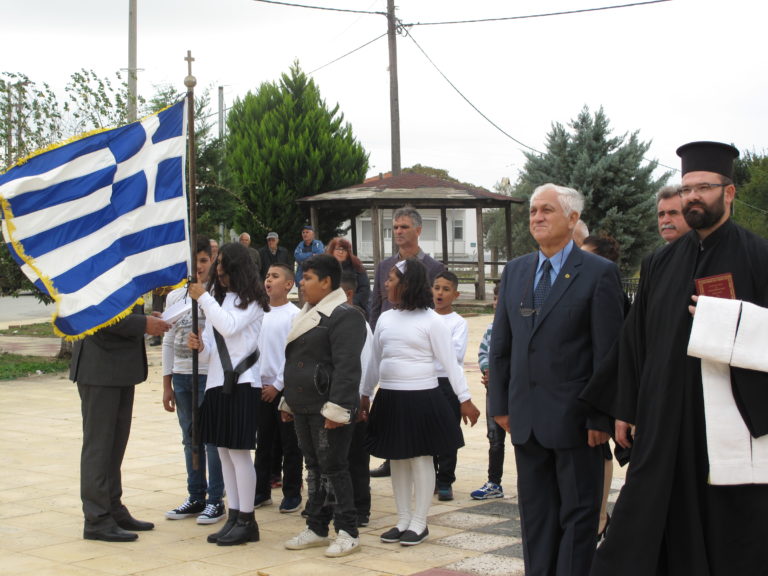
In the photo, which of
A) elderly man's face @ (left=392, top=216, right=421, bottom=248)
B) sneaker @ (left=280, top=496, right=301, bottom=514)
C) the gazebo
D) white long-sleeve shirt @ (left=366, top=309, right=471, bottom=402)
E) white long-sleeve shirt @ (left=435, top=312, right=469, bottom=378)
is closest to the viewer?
white long-sleeve shirt @ (left=366, top=309, right=471, bottom=402)

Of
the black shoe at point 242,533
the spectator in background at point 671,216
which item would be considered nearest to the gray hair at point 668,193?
the spectator in background at point 671,216

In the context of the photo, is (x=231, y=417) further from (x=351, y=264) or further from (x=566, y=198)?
(x=351, y=264)

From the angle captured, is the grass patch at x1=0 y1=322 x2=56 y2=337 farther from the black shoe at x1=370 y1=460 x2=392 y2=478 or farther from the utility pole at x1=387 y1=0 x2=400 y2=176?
the black shoe at x1=370 y1=460 x2=392 y2=478

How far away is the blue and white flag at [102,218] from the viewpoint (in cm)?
623

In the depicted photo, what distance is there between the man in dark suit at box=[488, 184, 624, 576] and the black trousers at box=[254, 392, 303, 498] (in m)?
2.62

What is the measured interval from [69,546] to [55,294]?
1577 millimetres

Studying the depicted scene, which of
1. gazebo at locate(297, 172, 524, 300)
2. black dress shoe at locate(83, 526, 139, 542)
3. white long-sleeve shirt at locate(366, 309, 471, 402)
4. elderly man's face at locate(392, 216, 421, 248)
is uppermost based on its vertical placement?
gazebo at locate(297, 172, 524, 300)

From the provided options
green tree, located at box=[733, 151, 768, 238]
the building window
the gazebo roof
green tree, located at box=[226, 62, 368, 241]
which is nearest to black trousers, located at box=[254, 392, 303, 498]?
the gazebo roof

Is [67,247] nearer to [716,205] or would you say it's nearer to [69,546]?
[69,546]

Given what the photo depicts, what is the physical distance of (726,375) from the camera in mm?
4066

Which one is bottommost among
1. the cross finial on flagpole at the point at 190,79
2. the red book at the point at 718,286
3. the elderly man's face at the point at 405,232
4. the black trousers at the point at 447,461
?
the black trousers at the point at 447,461

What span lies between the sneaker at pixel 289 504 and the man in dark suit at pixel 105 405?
A: 102 centimetres

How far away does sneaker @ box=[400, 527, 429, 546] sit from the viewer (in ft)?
20.4

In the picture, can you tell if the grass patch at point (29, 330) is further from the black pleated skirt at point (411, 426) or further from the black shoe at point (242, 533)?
the black pleated skirt at point (411, 426)
